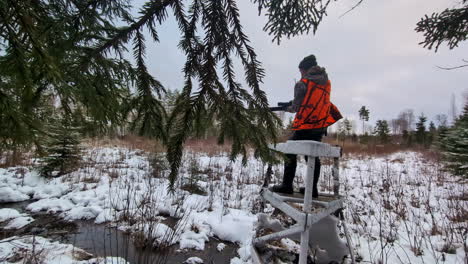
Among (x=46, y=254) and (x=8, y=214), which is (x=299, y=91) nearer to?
(x=46, y=254)

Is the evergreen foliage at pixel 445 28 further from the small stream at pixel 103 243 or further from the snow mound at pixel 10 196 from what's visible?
the snow mound at pixel 10 196

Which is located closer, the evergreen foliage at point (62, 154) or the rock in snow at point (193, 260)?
the rock in snow at point (193, 260)

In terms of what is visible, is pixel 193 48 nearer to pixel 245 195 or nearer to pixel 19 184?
pixel 245 195

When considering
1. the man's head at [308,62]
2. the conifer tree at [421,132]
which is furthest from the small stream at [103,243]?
the conifer tree at [421,132]

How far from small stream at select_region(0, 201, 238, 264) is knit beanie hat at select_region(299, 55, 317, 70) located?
2436 millimetres

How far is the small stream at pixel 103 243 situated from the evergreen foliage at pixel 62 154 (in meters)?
2.21

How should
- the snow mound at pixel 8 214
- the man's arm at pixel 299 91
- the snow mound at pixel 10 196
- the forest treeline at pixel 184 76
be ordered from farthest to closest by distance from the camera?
the snow mound at pixel 10 196
the snow mound at pixel 8 214
the man's arm at pixel 299 91
the forest treeline at pixel 184 76

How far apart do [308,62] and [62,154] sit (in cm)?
592

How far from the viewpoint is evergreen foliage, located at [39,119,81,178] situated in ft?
14.8

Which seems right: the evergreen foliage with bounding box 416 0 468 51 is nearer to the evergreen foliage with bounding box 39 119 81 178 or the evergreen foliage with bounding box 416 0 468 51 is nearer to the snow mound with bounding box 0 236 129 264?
the snow mound with bounding box 0 236 129 264

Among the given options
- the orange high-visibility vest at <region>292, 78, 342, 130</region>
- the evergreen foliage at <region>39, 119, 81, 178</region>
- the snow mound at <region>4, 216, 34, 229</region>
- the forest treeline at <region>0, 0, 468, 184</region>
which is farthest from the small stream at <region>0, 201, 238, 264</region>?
the evergreen foliage at <region>39, 119, 81, 178</region>

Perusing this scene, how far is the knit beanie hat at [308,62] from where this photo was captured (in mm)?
2293

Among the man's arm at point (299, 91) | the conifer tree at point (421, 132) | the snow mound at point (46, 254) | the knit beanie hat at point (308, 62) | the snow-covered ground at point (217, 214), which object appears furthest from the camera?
the conifer tree at point (421, 132)

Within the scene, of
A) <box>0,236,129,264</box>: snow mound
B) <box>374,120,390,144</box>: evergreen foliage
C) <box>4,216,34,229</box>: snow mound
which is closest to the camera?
<box>0,236,129,264</box>: snow mound
